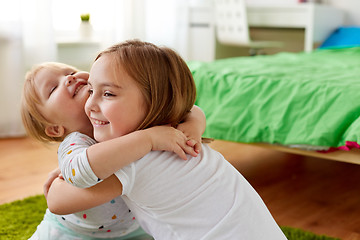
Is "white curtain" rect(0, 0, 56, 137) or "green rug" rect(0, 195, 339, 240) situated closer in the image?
"green rug" rect(0, 195, 339, 240)

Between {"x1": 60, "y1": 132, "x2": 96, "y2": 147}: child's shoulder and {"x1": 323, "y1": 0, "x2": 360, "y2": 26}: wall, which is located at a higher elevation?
{"x1": 323, "y1": 0, "x2": 360, "y2": 26}: wall

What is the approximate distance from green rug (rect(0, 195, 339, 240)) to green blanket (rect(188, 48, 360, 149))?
1.08 ft

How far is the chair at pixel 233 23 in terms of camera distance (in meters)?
3.78

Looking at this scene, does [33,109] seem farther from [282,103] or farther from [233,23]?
[233,23]

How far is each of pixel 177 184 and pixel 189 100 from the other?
0.63 ft

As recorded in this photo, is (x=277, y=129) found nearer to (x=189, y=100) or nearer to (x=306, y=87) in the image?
(x=306, y=87)

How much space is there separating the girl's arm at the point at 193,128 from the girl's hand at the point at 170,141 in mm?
13

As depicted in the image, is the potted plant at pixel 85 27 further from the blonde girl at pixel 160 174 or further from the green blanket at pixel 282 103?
the blonde girl at pixel 160 174

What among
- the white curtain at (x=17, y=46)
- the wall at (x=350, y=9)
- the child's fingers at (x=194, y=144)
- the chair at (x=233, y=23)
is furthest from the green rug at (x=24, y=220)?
the wall at (x=350, y=9)

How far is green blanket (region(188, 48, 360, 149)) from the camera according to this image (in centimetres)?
171

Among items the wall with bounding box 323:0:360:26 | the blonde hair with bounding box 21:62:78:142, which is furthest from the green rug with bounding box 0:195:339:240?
the wall with bounding box 323:0:360:26

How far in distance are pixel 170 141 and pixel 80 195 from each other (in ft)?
0.69

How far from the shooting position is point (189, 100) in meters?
1.01

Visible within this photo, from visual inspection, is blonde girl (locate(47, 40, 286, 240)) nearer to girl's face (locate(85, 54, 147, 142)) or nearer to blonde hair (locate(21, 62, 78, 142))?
girl's face (locate(85, 54, 147, 142))
